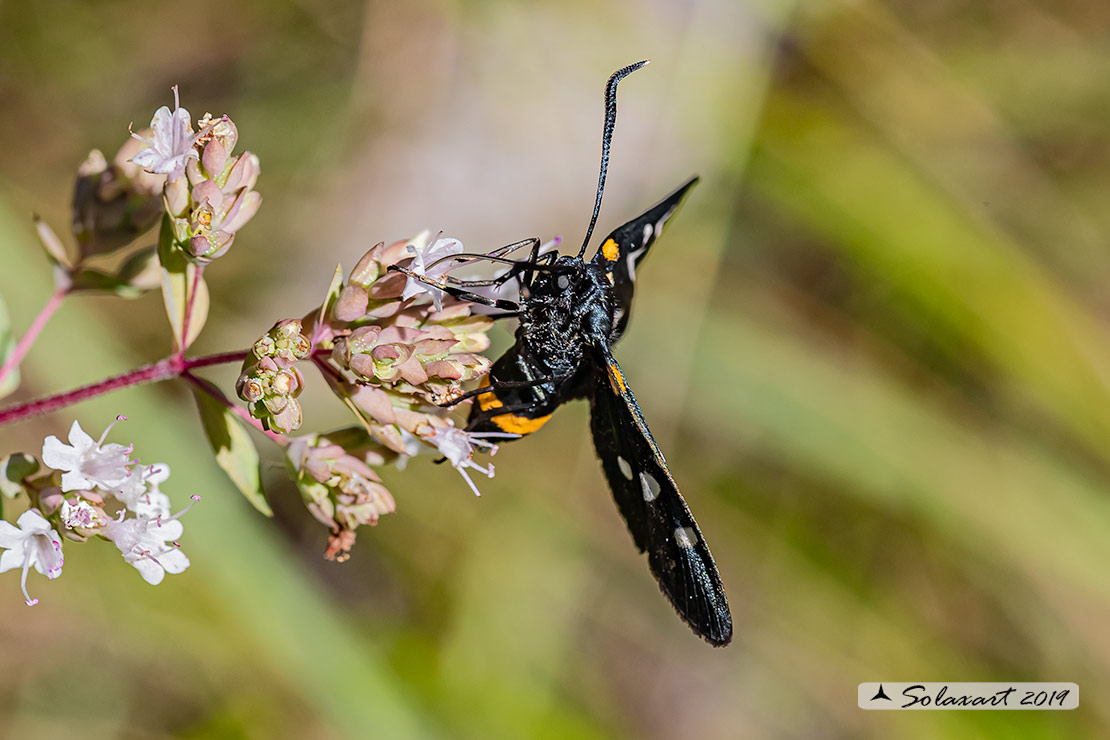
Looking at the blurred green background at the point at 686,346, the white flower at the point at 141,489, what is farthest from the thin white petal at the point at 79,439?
the blurred green background at the point at 686,346

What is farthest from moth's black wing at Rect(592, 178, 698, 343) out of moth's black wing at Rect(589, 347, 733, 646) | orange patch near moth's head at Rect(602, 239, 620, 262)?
moth's black wing at Rect(589, 347, 733, 646)

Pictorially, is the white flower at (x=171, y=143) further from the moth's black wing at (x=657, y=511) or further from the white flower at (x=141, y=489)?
the moth's black wing at (x=657, y=511)

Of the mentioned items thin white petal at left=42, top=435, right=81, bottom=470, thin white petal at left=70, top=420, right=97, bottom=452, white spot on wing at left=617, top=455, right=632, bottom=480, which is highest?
white spot on wing at left=617, top=455, right=632, bottom=480

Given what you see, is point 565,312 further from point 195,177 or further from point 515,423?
point 195,177

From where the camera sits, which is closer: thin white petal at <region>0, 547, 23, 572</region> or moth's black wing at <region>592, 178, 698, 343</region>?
thin white petal at <region>0, 547, 23, 572</region>

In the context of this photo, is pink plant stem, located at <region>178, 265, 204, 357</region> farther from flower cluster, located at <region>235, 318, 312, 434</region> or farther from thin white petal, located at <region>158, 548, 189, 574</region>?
thin white petal, located at <region>158, 548, 189, 574</region>

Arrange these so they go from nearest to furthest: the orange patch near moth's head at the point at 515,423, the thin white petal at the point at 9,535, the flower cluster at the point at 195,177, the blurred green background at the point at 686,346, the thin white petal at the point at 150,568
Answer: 1. the thin white petal at the point at 9,535
2. the thin white petal at the point at 150,568
3. the flower cluster at the point at 195,177
4. the orange patch near moth's head at the point at 515,423
5. the blurred green background at the point at 686,346

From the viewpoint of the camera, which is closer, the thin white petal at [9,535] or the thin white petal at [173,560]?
the thin white petal at [9,535]

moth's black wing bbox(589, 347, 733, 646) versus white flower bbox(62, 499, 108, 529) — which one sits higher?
moth's black wing bbox(589, 347, 733, 646)
